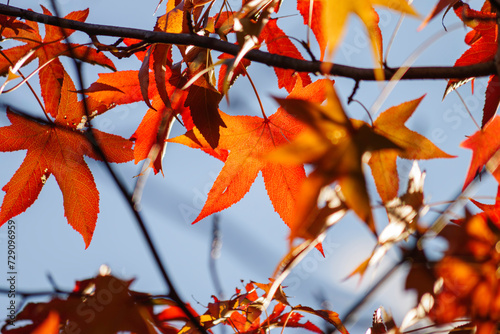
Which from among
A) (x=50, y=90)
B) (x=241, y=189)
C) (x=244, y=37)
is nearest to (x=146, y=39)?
(x=244, y=37)

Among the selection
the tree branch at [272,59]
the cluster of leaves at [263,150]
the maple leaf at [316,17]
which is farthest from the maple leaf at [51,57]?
the maple leaf at [316,17]

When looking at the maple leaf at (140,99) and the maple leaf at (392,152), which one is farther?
the maple leaf at (140,99)

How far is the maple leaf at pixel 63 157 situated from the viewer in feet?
2.34

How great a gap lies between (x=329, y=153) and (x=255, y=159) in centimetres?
32

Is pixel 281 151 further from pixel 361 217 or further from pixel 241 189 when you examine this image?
pixel 241 189

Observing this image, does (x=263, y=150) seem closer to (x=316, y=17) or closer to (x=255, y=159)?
(x=255, y=159)

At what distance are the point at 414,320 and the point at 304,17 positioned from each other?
0.50m

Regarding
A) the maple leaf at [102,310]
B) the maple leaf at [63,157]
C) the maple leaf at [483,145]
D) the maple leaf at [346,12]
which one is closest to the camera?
the maple leaf at [346,12]

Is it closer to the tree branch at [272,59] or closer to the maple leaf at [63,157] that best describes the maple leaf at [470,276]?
the tree branch at [272,59]

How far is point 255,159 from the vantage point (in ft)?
2.29

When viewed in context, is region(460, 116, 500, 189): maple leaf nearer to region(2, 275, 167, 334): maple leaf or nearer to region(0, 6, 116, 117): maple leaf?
region(2, 275, 167, 334): maple leaf

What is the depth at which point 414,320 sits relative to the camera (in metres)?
0.47

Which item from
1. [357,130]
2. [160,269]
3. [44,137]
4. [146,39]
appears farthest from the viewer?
[44,137]

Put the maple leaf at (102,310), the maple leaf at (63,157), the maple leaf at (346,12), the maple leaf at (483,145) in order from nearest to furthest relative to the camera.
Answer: the maple leaf at (346,12) < the maple leaf at (102,310) < the maple leaf at (483,145) < the maple leaf at (63,157)
